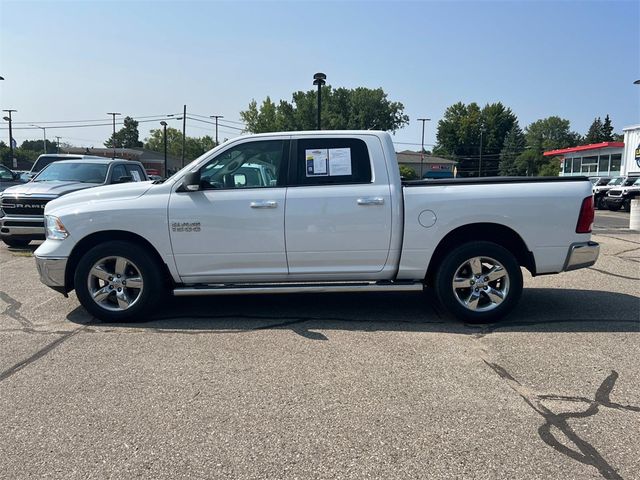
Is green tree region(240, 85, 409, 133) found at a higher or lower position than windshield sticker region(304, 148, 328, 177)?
higher

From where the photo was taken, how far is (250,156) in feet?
17.9

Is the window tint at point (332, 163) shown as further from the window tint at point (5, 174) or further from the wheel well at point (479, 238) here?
the window tint at point (5, 174)

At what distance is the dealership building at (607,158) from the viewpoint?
38.0 m

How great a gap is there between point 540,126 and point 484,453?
156399 mm

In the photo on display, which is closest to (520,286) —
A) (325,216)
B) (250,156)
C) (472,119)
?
(325,216)

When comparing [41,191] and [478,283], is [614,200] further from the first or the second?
[41,191]

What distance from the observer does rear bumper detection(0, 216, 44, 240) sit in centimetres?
981

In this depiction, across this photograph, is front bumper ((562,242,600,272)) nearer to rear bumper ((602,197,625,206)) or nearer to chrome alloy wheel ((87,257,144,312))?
chrome alloy wheel ((87,257,144,312))

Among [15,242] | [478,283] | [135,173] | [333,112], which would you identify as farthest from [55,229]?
[333,112]

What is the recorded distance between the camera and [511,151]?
10038cm

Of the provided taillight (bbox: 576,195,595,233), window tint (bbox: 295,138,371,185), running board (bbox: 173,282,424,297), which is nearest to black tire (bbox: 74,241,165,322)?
running board (bbox: 173,282,424,297)

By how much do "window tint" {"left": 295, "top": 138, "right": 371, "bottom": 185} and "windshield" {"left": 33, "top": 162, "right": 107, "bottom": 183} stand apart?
6.99m

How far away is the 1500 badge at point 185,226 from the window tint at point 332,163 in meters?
1.16

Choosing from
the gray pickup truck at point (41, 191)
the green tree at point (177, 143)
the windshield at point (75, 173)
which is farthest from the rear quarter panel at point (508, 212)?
the green tree at point (177, 143)
